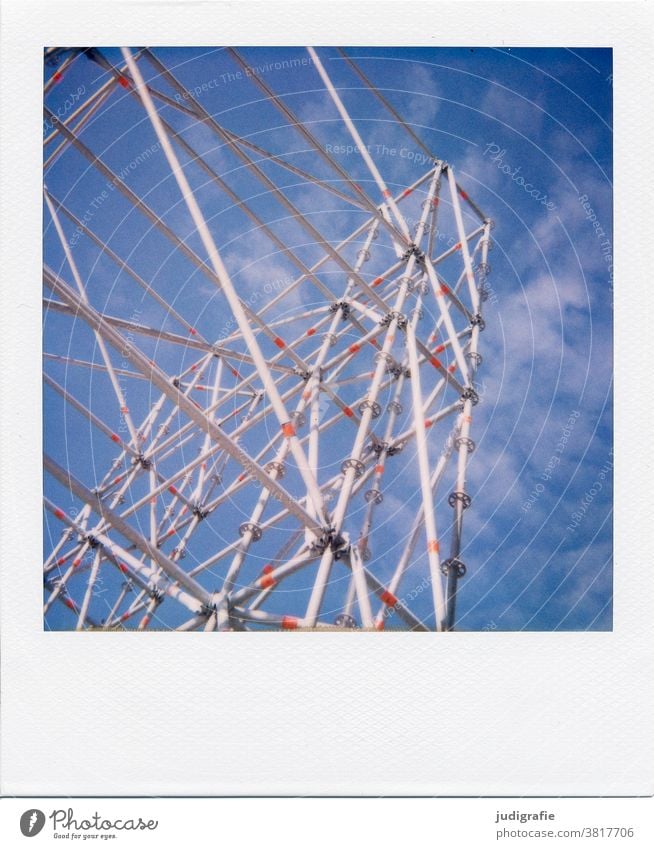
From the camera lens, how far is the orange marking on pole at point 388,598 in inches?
138

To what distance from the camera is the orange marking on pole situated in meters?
3.51

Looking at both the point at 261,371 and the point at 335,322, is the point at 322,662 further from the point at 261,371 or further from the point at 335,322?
the point at 335,322

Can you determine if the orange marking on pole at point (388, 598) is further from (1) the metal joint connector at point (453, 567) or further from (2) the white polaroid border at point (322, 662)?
(1) the metal joint connector at point (453, 567)

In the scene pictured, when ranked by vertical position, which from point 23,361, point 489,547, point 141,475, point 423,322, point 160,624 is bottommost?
point 160,624

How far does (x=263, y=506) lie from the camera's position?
3.92m

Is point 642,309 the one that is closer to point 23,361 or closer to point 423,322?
point 423,322

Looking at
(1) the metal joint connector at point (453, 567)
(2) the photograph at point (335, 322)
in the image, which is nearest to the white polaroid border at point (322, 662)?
(2) the photograph at point (335, 322)

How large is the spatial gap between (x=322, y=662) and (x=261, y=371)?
115 centimetres

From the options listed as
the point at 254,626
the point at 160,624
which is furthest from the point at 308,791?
the point at 160,624

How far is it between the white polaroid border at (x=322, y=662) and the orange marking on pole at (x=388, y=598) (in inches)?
6.5

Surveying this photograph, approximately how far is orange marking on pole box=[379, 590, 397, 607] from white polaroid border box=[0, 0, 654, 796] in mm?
164

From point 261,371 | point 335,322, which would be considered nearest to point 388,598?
point 261,371

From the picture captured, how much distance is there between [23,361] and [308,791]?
197 centimetres

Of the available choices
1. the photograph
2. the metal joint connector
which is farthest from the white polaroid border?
the metal joint connector
